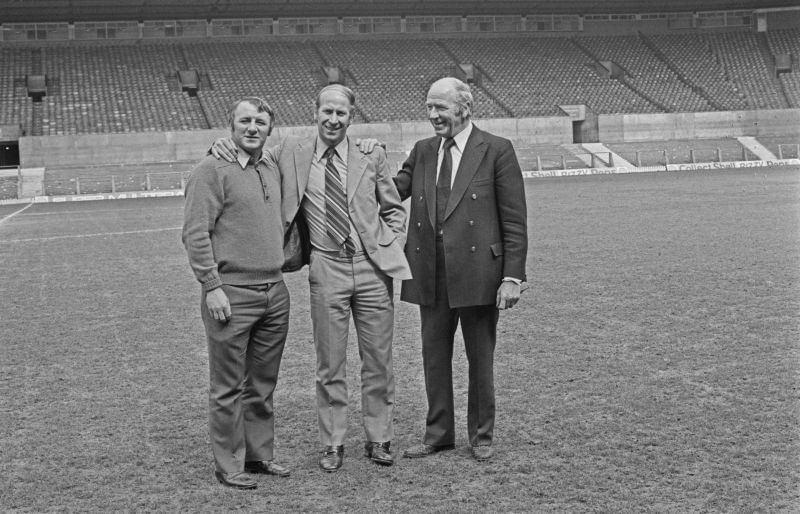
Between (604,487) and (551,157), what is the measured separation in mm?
43191

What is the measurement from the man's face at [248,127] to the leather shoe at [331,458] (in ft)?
5.53

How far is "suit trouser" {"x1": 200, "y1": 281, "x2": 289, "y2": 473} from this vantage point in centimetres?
538

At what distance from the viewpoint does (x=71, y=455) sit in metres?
6.09

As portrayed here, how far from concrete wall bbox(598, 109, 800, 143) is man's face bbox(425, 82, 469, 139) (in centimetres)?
4810

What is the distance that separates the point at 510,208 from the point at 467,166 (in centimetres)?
34

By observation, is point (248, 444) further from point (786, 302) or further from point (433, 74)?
point (433, 74)

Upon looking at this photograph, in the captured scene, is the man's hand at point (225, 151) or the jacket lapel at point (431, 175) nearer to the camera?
the man's hand at point (225, 151)

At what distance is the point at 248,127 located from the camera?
17.4 feet

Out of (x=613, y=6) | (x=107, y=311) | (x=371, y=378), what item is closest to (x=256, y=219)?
(x=371, y=378)

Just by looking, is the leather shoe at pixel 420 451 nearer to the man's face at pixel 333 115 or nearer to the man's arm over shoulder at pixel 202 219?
the man's arm over shoulder at pixel 202 219

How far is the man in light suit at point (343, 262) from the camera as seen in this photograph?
18.4 feet

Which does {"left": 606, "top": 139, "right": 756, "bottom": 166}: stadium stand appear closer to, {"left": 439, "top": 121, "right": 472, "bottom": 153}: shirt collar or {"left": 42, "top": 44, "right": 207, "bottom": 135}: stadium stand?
{"left": 42, "top": 44, "right": 207, "bottom": 135}: stadium stand

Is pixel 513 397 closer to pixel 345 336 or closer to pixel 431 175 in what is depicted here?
pixel 345 336

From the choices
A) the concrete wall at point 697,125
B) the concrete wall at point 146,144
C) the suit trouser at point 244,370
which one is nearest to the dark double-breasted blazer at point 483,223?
the suit trouser at point 244,370
